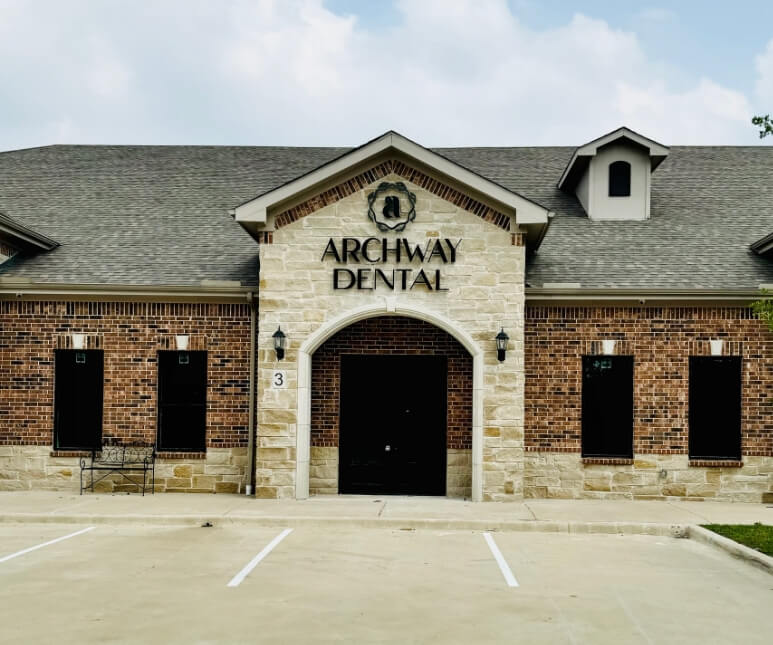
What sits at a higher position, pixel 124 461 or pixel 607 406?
pixel 607 406

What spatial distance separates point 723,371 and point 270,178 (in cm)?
1103

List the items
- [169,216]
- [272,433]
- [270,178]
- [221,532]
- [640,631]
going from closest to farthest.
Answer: [640,631] < [221,532] < [272,433] < [169,216] < [270,178]

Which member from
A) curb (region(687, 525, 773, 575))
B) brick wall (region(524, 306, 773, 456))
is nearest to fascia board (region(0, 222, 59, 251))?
brick wall (region(524, 306, 773, 456))

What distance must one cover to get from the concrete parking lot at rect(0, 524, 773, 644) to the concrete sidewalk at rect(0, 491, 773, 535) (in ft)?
1.11

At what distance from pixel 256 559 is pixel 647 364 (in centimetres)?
836

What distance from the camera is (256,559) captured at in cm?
1048

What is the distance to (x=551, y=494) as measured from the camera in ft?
51.2

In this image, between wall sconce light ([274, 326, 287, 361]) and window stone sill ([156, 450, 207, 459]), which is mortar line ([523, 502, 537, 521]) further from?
window stone sill ([156, 450, 207, 459])

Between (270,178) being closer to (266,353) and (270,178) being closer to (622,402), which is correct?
(266,353)

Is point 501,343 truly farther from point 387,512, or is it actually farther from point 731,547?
point 731,547

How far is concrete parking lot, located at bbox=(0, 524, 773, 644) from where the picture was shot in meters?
7.49

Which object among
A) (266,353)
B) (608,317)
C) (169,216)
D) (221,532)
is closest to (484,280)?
(608,317)

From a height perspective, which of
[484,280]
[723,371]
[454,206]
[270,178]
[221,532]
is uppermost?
[270,178]

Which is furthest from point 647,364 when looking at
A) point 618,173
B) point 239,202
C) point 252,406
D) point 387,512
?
point 239,202
